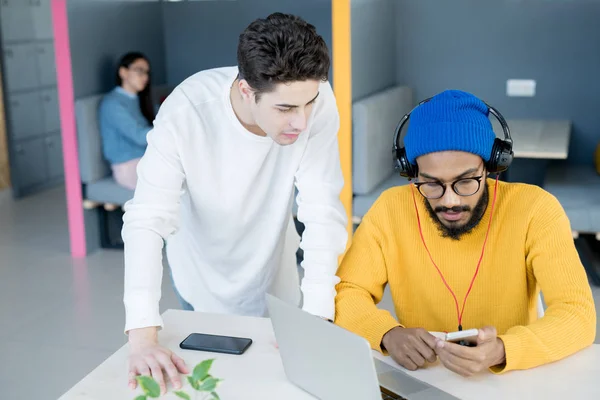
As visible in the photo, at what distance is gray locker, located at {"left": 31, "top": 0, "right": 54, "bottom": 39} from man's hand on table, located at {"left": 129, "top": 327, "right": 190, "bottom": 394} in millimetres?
5243

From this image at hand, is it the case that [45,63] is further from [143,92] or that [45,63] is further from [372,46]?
[372,46]

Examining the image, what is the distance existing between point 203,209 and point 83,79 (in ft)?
9.98

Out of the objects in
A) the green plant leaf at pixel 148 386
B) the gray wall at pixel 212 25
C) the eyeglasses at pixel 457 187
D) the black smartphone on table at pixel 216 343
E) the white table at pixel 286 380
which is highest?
the gray wall at pixel 212 25

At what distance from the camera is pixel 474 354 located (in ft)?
4.64

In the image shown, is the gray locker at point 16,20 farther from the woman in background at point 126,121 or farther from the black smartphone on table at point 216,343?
the black smartphone on table at point 216,343

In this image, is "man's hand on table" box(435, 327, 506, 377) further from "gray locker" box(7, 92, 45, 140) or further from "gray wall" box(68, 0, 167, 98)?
"gray locker" box(7, 92, 45, 140)

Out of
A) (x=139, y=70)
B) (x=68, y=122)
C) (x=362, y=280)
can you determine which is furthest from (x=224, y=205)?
(x=139, y=70)

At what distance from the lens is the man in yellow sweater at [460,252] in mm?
1632

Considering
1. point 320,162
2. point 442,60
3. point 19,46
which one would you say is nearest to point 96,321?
point 320,162

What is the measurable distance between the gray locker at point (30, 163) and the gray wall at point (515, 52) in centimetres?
325

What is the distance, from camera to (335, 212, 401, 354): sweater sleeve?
5.64ft

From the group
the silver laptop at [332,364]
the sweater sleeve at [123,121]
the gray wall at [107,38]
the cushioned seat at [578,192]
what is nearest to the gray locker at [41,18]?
the gray wall at [107,38]

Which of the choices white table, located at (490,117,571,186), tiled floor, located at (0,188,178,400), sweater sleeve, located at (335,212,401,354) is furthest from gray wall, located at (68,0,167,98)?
sweater sleeve, located at (335,212,401,354)

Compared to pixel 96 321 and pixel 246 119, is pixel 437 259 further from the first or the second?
pixel 96 321
